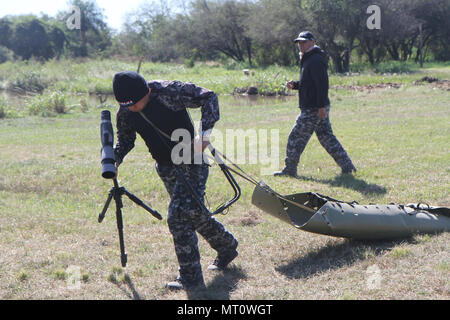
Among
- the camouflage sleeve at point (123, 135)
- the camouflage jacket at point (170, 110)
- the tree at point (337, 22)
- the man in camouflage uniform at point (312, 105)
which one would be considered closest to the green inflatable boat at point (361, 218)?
the camouflage jacket at point (170, 110)

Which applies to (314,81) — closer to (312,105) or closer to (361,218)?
(312,105)

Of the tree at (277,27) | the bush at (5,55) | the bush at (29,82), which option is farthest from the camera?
the bush at (5,55)

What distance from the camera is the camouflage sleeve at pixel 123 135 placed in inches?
151

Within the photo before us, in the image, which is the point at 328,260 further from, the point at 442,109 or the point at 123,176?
the point at 442,109

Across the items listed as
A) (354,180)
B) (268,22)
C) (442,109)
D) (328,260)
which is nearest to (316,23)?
(268,22)

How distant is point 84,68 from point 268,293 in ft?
114

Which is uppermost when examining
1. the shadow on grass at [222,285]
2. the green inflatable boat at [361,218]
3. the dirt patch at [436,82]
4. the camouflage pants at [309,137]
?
the dirt patch at [436,82]

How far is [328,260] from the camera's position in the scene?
4.30 meters

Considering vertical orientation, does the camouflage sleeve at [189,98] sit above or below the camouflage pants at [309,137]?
above

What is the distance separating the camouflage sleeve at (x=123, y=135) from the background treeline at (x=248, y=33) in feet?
110

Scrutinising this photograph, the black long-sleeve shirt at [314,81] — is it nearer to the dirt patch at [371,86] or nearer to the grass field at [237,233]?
the grass field at [237,233]

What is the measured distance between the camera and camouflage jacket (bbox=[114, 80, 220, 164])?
143 inches

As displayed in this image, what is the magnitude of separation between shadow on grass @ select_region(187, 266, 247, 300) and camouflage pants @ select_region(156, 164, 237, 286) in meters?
0.11

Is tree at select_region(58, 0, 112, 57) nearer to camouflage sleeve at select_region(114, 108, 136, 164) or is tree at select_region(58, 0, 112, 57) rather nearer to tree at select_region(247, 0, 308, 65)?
tree at select_region(247, 0, 308, 65)
